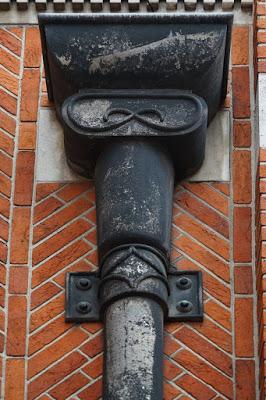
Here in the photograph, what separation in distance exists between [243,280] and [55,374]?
0.69 meters

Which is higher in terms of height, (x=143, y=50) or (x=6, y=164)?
(x=143, y=50)

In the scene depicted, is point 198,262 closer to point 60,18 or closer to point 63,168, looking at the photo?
point 63,168

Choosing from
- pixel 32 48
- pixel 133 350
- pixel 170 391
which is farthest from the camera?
pixel 32 48

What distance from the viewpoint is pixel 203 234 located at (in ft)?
16.7

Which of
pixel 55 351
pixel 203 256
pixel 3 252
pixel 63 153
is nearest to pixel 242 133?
pixel 203 256

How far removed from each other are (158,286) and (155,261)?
0.29 feet

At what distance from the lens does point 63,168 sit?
17.3 feet

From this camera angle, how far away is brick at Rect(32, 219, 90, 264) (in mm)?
5070

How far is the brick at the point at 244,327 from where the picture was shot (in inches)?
192

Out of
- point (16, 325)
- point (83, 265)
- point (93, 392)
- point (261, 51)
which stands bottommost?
point (93, 392)

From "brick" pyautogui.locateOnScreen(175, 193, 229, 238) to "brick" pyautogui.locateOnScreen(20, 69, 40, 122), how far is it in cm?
62

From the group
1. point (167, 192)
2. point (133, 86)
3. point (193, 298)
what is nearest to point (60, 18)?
point (133, 86)

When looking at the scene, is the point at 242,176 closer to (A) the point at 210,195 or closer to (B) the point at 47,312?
(A) the point at 210,195

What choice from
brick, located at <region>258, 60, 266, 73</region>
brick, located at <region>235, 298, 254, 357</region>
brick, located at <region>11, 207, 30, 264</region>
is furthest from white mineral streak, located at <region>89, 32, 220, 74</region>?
brick, located at <region>235, 298, 254, 357</region>
